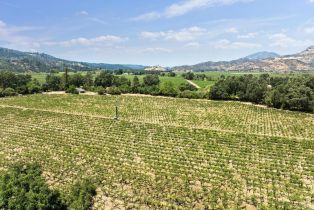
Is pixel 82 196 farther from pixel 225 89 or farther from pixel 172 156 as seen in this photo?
pixel 225 89

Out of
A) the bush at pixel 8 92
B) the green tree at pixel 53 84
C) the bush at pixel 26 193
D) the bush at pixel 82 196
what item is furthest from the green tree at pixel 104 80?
the bush at pixel 26 193

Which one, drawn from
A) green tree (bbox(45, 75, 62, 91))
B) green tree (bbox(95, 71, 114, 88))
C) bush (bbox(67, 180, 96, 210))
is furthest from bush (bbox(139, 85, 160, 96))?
bush (bbox(67, 180, 96, 210))

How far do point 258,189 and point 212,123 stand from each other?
30630 mm

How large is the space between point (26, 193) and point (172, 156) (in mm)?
22021

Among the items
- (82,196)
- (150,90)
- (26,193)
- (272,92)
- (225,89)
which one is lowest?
(82,196)

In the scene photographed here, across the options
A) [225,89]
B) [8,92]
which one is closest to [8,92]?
[8,92]

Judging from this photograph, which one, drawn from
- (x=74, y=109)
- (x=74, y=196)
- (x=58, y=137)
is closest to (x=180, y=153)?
(x=74, y=196)

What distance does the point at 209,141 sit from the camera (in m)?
46.9

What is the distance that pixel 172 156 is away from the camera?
4025 cm

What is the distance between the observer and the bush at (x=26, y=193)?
20814 millimetres

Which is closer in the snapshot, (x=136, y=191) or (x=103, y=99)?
(x=136, y=191)

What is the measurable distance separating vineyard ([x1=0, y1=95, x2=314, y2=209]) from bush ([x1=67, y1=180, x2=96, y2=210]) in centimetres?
109

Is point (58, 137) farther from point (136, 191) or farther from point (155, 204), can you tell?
point (155, 204)

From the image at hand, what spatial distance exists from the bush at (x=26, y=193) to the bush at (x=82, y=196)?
3.75 ft
